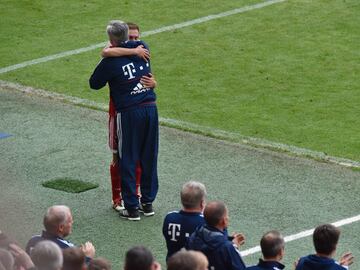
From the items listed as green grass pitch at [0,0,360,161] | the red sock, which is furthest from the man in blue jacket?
green grass pitch at [0,0,360,161]

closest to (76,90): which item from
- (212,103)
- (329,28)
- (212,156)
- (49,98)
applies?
(49,98)

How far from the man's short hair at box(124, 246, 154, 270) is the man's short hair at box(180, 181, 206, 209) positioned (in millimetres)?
1418

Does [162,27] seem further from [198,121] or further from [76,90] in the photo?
[198,121]

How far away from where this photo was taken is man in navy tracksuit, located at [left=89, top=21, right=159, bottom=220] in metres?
11.7

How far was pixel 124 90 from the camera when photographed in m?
11.7

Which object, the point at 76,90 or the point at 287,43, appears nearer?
the point at 76,90

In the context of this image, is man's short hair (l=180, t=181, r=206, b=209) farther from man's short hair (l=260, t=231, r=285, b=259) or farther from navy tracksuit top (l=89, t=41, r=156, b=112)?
navy tracksuit top (l=89, t=41, r=156, b=112)

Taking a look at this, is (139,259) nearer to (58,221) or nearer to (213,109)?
(58,221)

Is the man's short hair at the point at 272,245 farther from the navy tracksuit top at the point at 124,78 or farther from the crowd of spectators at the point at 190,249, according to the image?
the navy tracksuit top at the point at 124,78

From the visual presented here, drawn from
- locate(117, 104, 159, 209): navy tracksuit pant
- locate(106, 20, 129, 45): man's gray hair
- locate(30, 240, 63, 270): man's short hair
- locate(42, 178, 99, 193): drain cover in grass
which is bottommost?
locate(42, 178, 99, 193): drain cover in grass

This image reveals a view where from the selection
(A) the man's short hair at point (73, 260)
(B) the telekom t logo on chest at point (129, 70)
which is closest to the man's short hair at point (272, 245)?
(A) the man's short hair at point (73, 260)

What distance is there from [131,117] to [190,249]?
3.36m

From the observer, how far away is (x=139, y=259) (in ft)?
24.9

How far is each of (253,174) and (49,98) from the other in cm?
413
